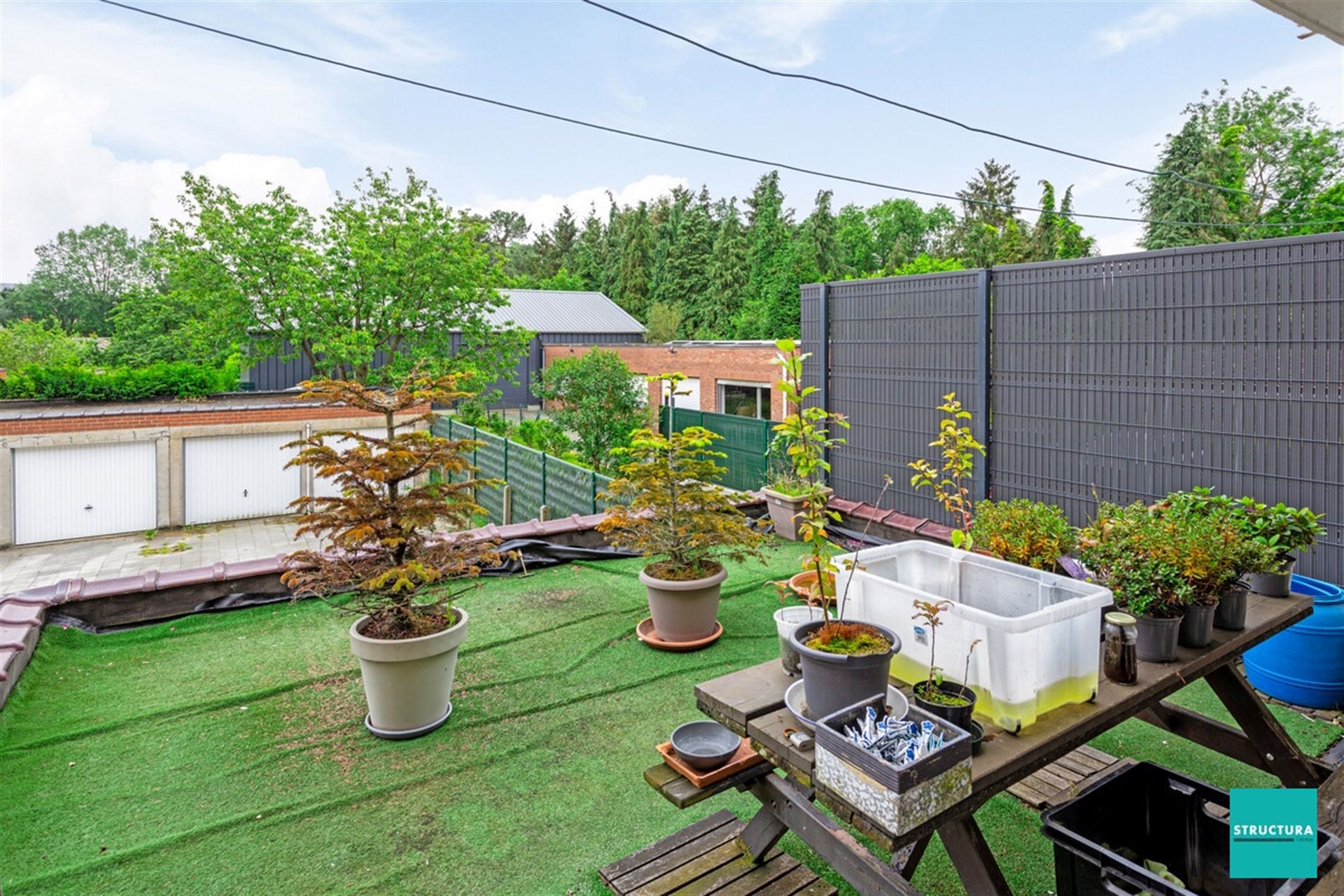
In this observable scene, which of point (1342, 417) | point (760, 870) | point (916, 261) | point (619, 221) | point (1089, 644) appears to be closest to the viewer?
point (1089, 644)

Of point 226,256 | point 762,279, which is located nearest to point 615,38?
point 226,256

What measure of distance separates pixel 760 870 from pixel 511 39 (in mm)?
7579

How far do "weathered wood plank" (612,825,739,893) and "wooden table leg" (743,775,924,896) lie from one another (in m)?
0.33

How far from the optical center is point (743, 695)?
2.02 m

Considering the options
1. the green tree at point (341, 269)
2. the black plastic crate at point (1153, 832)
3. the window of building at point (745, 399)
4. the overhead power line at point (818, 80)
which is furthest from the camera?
the window of building at point (745, 399)

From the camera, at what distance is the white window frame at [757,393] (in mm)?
14711

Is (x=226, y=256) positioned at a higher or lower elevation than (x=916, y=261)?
lower

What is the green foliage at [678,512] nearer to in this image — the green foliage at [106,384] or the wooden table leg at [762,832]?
the wooden table leg at [762,832]

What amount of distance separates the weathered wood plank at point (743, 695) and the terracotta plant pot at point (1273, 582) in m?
1.98

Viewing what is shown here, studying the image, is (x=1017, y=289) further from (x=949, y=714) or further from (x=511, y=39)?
(x=511, y=39)

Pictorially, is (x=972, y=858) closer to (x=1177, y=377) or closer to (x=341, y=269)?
(x=1177, y=377)

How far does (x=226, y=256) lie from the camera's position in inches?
527

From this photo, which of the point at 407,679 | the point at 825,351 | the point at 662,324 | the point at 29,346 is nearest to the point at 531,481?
the point at 825,351

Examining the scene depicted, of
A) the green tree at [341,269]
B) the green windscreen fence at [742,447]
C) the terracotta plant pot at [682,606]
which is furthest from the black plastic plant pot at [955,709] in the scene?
the green tree at [341,269]
